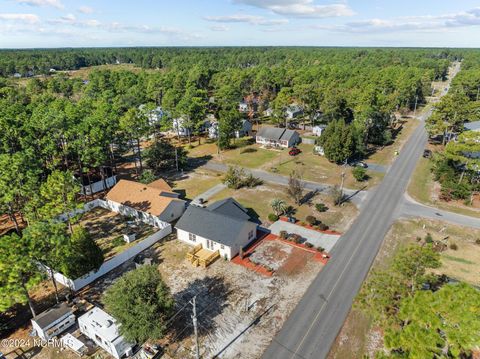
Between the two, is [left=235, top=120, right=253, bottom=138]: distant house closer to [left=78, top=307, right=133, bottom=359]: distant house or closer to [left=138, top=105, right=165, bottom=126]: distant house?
[left=138, top=105, right=165, bottom=126]: distant house

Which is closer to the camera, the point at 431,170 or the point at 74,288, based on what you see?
the point at 74,288

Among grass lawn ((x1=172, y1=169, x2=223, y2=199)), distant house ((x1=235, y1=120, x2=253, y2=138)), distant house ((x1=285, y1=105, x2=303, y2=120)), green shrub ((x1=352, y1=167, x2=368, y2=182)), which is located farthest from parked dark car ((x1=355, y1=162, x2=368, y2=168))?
distant house ((x1=285, y1=105, x2=303, y2=120))

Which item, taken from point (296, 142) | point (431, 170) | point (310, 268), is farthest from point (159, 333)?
point (296, 142)

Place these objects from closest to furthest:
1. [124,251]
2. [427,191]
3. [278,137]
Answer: [124,251], [427,191], [278,137]

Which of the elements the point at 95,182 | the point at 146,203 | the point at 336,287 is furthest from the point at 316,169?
the point at 95,182

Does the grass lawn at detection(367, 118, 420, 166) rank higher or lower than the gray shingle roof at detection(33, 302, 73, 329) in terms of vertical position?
higher

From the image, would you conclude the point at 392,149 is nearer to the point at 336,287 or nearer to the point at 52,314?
the point at 336,287

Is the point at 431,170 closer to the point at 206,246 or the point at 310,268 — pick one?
the point at 310,268
